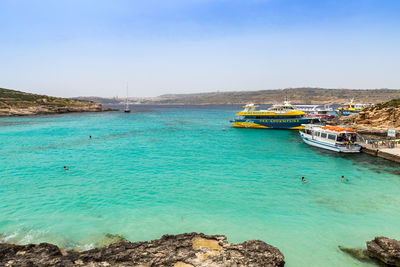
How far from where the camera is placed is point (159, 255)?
367 inches

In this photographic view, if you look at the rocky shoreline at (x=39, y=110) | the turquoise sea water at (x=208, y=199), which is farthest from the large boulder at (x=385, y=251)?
the rocky shoreline at (x=39, y=110)

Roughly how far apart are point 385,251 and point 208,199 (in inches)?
422

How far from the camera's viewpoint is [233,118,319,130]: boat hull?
5528 cm

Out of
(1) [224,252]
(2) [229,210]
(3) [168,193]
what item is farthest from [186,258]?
(3) [168,193]

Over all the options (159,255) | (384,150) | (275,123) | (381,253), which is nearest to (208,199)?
(159,255)

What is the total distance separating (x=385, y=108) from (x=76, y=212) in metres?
55.2

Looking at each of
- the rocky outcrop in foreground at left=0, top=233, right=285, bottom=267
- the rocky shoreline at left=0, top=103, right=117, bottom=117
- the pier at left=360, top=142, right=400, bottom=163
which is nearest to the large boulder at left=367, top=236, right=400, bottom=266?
the rocky outcrop in foreground at left=0, top=233, right=285, bottom=267

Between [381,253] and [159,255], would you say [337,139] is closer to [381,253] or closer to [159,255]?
[381,253]

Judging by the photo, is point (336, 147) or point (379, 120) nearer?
point (336, 147)

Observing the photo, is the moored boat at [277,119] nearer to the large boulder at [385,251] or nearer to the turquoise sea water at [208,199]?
the turquoise sea water at [208,199]

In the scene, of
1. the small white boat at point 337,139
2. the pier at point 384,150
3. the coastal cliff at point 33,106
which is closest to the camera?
the pier at point 384,150

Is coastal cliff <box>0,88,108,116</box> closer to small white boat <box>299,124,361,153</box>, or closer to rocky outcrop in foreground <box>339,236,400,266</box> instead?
small white boat <box>299,124,361,153</box>

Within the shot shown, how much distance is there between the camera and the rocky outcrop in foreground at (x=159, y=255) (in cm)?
877

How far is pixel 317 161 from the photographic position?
28.1 meters
